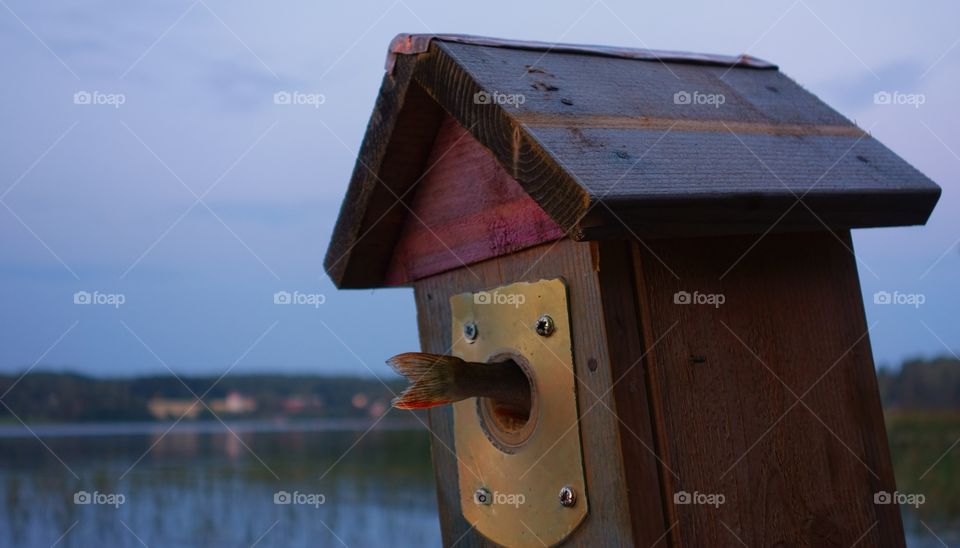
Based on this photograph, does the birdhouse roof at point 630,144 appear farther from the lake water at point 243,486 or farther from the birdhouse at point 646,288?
the lake water at point 243,486

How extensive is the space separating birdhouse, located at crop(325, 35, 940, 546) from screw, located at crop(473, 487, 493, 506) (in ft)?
0.07

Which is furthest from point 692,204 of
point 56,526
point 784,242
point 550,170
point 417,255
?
point 56,526

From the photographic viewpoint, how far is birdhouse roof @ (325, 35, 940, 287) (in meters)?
1.97

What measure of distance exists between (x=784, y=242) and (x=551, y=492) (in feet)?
2.61

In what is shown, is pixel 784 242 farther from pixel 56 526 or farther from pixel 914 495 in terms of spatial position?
pixel 56 526

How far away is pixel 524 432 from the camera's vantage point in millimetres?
2363

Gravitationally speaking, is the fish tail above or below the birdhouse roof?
below

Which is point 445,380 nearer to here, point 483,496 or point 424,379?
point 424,379

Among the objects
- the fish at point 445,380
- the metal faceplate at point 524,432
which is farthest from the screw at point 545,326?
the fish at point 445,380

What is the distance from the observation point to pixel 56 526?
5.62 m
